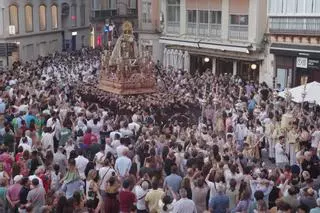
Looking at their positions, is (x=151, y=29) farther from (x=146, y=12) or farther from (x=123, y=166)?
(x=123, y=166)

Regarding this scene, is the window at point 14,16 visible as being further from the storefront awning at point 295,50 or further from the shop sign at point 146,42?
the storefront awning at point 295,50

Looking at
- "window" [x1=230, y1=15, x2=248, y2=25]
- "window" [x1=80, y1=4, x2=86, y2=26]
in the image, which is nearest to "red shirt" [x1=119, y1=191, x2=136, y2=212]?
"window" [x1=230, y1=15, x2=248, y2=25]

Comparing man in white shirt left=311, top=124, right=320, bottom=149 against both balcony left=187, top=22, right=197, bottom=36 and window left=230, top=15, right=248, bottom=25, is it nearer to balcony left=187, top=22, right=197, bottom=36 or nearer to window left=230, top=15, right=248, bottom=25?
window left=230, top=15, right=248, bottom=25

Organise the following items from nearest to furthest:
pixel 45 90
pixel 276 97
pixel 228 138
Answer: pixel 228 138, pixel 276 97, pixel 45 90

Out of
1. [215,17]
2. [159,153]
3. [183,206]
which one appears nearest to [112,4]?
[215,17]

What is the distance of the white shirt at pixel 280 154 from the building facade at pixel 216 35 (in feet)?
61.4

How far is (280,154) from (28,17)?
36.2 m

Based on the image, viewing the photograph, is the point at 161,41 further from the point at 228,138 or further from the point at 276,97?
the point at 228,138

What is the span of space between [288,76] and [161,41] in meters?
13.8

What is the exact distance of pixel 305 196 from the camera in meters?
11.3

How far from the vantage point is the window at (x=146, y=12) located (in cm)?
4662

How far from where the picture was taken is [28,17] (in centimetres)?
4841

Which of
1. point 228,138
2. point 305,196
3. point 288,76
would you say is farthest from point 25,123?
point 288,76

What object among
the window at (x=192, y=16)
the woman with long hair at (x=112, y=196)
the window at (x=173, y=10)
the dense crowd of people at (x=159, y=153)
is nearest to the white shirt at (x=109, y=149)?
the dense crowd of people at (x=159, y=153)
